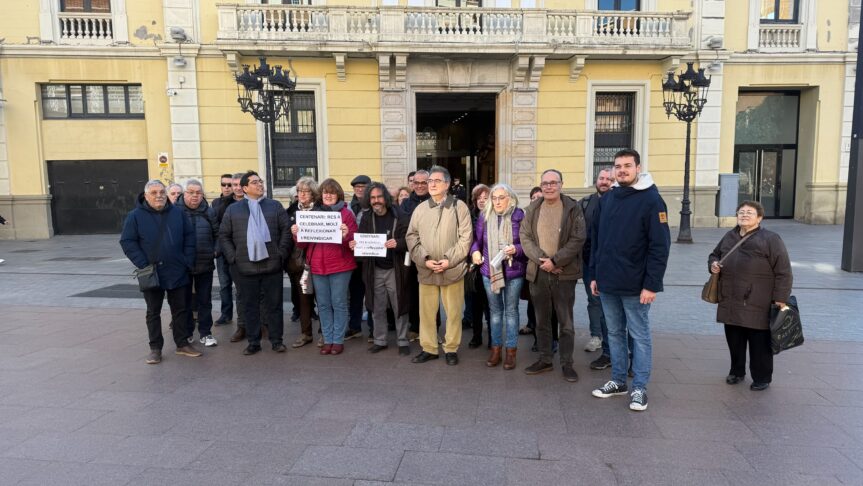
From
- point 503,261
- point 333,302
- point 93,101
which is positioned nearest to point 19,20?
point 93,101

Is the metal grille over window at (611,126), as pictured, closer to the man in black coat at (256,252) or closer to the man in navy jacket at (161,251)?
the man in black coat at (256,252)

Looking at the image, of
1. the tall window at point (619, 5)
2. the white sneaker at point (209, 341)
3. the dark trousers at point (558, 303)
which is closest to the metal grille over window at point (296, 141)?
the tall window at point (619, 5)

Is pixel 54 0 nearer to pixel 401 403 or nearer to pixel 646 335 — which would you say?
pixel 401 403

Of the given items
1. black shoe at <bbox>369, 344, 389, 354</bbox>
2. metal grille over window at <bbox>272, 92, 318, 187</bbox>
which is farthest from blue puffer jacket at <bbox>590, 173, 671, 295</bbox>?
metal grille over window at <bbox>272, 92, 318, 187</bbox>

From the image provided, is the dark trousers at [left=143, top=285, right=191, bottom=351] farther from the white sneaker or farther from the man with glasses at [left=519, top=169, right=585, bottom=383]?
the man with glasses at [left=519, top=169, right=585, bottom=383]

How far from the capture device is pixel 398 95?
16.2m

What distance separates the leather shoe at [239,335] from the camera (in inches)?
243

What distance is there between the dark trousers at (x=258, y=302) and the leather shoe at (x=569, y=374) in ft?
10.4

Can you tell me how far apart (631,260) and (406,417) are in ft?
7.32

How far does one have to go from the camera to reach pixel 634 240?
4141mm

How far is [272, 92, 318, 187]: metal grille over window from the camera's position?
16422 mm

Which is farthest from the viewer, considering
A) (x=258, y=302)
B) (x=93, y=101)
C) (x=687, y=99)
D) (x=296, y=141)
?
(x=296, y=141)

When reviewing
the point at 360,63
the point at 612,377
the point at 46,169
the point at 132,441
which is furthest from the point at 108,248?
the point at 612,377

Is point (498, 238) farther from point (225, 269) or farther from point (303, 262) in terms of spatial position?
point (225, 269)
